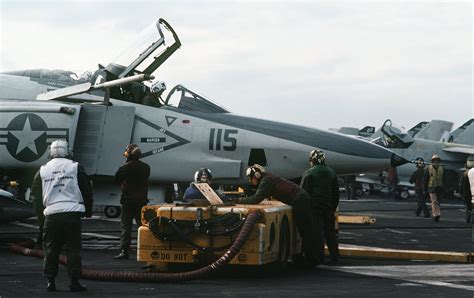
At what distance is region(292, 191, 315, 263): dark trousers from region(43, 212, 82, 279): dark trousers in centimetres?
337

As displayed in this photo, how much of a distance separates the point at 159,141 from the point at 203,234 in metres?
5.20

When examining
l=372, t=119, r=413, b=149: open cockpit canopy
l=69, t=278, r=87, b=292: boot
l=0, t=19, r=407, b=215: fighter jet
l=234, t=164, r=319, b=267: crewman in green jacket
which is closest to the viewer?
l=69, t=278, r=87, b=292: boot

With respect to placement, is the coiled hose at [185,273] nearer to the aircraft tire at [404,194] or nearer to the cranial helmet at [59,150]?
the cranial helmet at [59,150]

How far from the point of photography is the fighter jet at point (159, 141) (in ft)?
52.7

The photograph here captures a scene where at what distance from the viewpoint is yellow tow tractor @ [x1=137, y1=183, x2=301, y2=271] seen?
11.1 meters

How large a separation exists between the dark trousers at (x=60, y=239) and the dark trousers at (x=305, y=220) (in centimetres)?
337

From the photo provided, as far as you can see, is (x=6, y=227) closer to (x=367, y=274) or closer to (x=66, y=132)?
(x=66, y=132)

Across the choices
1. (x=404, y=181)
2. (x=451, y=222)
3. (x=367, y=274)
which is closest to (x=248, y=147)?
(x=367, y=274)

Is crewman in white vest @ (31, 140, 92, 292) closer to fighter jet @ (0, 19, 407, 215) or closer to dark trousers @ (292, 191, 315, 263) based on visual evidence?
dark trousers @ (292, 191, 315, 263)

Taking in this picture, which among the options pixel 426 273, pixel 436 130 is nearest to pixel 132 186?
pixel 426 273

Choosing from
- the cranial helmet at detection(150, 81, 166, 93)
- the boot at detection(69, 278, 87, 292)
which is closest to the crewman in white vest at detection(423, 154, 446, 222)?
the cranial helmet at detection(150, 81, 166, 93)

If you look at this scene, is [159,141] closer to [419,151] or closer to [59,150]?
[59,150]

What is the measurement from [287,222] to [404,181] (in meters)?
30.1

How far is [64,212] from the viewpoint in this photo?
32.3ft
